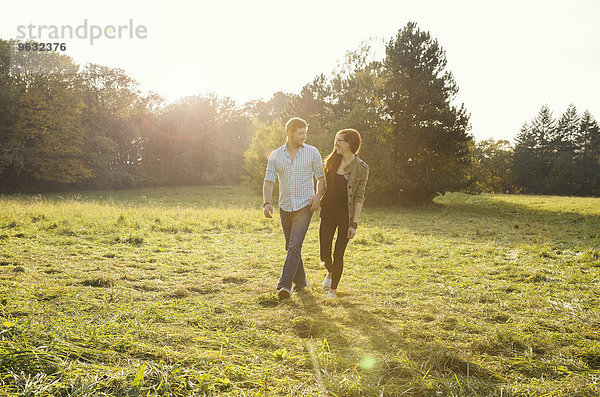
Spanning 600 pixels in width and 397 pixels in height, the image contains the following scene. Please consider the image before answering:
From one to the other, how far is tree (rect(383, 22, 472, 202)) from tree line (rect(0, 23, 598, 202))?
0.06 meters

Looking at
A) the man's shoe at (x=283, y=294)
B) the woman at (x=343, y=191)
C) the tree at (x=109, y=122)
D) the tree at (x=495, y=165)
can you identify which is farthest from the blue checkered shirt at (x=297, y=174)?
the tree at (x=495, y=165)

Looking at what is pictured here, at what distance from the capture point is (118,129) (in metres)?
35.8

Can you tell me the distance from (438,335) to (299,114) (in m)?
23.0

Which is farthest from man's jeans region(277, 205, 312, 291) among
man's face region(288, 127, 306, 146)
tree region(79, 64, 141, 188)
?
tree region(79, 64, 141, 188)

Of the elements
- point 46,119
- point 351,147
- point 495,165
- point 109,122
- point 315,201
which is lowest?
point 315,201

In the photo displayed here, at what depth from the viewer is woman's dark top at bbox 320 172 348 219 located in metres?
4.64

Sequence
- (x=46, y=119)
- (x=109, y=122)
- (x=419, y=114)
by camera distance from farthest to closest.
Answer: (x=109, y=122) → (x=46, y=119) → (x=419, y=114)

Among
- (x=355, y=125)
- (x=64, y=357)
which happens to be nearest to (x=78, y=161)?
(x=355, y=125)

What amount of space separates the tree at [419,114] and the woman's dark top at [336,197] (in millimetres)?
16725

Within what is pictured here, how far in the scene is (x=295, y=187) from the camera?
181 inches

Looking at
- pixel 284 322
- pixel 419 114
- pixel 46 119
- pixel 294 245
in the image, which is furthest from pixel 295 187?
pixel 46 119

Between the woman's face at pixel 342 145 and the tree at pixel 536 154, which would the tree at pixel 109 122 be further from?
the tree at pixel 536 154

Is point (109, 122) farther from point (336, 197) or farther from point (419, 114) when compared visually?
point (336, 197)

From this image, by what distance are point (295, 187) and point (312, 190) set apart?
0.22m
